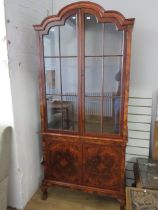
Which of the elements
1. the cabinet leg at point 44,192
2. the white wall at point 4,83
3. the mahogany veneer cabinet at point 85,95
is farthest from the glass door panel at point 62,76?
the cabinet leg at point 44,192

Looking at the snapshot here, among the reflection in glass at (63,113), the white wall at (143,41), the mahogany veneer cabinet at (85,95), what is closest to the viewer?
the mahogany veneer cabinet at (85,95)

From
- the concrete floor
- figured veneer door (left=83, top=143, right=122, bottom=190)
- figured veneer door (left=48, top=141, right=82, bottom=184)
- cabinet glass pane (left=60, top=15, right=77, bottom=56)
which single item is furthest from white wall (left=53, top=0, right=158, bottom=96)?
the concrete floor

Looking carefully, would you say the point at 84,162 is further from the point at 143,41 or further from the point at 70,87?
the point at 143,41

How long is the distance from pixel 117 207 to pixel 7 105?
1482 mm

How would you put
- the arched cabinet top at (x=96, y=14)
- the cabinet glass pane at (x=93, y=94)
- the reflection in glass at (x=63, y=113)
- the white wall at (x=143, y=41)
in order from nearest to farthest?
1. the arched cabinet top at (x=96, y=14)
2. the cabinet glass pane at (x=93, y=94)
3. the reflection in glass at (x=63, y=113)
4. the white wall at (x=143, y=41)

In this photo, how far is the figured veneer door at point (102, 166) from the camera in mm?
1825

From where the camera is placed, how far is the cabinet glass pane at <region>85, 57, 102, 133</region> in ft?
5.85

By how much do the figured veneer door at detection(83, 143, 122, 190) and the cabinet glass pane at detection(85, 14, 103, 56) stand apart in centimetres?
87

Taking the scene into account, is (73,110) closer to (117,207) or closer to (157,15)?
(117,207)

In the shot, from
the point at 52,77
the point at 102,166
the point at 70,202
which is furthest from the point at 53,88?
the point at 70,202

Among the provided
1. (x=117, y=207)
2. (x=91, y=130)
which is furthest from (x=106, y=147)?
(x=117, y=207)

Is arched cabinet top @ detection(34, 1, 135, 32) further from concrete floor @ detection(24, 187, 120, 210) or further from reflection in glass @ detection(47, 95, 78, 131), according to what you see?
concrete floor @ detection(24, 187, 120, 210)

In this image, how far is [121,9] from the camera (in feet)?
6.81

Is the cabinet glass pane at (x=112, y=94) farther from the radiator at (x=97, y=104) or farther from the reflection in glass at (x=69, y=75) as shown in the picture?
the reflection in glass at (x=69, y=75)
